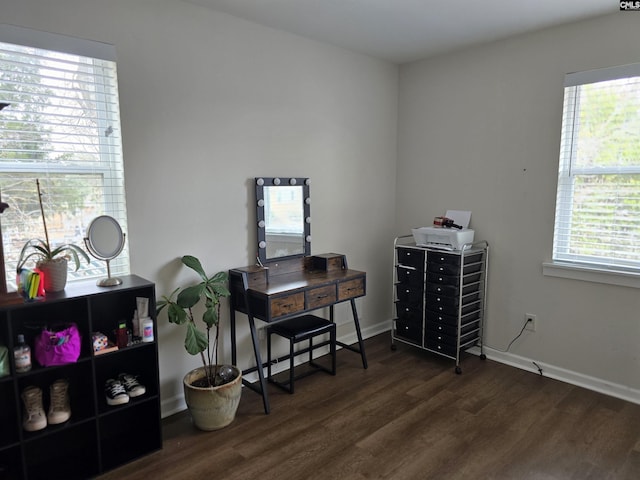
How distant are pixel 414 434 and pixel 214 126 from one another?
2241 mm

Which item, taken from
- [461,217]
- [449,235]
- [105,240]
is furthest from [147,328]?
[461,217]

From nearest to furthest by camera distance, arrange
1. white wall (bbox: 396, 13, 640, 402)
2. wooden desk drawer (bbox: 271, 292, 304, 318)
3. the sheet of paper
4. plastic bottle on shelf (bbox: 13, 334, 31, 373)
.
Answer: plastic bottle on shelf (bbox: 13, 334, 31, 373), wooden desk drawer (bbox: 271, 292, 304, 318), white wall (bbox: 396, 13, 640, 402), the sheet of paper

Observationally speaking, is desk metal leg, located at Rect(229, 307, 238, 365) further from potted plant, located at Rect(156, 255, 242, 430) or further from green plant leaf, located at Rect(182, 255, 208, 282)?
green plant leaf, located at Rect(182, 255, 208, 282)

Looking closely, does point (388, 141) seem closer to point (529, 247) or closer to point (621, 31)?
point (529, 247)

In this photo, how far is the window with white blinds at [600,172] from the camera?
2.74m

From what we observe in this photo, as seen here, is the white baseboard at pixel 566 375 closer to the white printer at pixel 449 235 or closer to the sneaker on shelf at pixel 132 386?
the white printer at pixel 449 235

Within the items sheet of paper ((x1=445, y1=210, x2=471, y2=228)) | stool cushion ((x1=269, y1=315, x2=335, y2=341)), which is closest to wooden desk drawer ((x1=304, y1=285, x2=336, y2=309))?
stool cushion ((x1=269, y1=315, x2=335, y2=341))

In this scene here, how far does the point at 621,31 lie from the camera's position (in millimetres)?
2699

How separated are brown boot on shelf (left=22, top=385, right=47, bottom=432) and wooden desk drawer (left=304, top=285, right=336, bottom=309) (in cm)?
152

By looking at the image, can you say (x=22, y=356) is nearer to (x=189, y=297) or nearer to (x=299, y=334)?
(x=189, y=297)

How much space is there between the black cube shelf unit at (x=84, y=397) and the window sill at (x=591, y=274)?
2.73m

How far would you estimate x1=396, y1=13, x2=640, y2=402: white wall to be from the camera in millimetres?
2850

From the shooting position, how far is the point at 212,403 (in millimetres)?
2406

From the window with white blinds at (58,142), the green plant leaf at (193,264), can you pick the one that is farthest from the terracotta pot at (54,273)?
the green plant leaf at (193,264)
